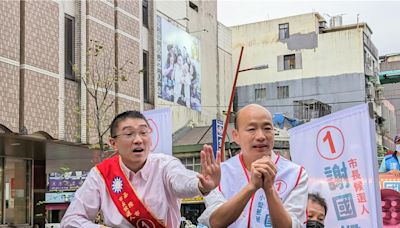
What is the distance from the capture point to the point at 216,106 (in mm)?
29422

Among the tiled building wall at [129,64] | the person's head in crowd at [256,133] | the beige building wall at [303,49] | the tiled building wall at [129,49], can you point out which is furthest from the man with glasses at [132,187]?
the beige building wall at [303,49]

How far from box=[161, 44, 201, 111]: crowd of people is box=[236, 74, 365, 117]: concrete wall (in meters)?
13.0

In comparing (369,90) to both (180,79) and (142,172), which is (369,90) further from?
(142,172)

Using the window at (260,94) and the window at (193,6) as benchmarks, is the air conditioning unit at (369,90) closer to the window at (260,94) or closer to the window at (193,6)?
the window at (260,94)

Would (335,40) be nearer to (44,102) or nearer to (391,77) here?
(391,77)

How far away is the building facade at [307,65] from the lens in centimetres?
3719

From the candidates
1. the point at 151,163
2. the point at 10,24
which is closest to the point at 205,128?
the point at 10,24

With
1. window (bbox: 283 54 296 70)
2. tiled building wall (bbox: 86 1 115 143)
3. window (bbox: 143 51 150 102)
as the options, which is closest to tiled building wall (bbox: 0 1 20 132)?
tiled building wall (bbox: 86 1 115 143)

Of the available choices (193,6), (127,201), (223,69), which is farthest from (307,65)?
(127,201)

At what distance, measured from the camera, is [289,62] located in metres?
38.9

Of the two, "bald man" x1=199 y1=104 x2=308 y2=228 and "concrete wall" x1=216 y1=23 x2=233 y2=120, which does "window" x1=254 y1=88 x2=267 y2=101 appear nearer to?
"concrete wall" x1=216 y1=23 x2=233 y2=120

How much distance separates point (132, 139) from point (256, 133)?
810 mm

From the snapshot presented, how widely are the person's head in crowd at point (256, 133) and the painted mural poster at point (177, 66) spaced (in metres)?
19.3

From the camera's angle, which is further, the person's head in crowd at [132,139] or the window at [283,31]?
the window at [283,31]
